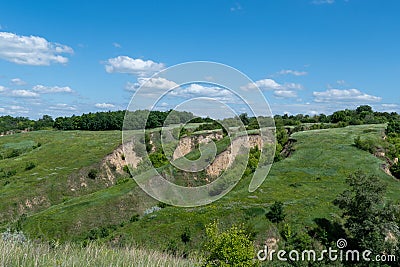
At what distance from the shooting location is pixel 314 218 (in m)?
39.8

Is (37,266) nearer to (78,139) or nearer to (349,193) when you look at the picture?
(349,193)

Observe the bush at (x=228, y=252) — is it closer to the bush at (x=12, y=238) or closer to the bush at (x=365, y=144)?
the bush at (x=12, y=238)

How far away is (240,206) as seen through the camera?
42969mm

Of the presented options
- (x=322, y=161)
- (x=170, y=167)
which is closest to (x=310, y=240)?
(x=322, y=161)

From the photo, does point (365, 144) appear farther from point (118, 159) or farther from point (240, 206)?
point (118, 159)

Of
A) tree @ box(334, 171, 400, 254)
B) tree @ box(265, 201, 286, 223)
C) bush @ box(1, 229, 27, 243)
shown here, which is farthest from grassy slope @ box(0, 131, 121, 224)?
tree @ box(334, 171, 400, 254)

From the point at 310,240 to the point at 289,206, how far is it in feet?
24.6

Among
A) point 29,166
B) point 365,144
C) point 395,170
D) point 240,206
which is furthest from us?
point 29,166

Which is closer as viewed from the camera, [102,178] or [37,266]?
[37,266]

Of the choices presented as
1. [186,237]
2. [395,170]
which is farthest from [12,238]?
[395,170]

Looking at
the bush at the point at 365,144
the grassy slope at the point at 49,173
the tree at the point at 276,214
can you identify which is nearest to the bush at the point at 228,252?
the tree at the point at 276,214
